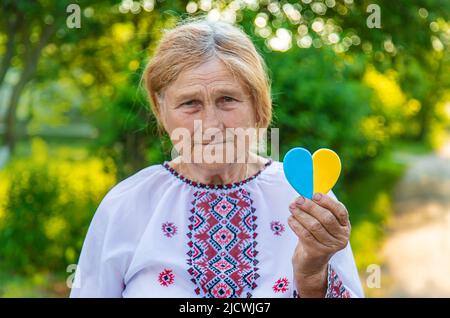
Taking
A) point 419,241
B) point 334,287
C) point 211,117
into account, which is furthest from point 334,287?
point 419,241

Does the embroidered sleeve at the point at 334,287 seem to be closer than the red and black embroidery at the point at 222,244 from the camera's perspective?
Yes

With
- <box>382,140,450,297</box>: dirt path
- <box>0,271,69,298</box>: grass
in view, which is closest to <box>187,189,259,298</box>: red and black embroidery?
<box>0,271,69,298</box>: grass

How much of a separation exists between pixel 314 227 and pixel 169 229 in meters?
0.57

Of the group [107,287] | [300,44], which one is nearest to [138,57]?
[300,44]

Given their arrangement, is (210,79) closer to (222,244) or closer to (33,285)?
(222,244)

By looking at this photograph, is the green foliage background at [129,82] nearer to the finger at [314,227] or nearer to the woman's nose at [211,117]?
the woman's nose at [211,117]

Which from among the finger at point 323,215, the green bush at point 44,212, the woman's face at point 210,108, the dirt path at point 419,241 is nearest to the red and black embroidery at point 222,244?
the woman's face at point 210,108

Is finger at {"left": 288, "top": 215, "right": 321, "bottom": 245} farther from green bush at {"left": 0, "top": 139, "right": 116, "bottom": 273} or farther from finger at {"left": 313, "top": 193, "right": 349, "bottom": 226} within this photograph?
green bush at {"left": 0, "top": 139, "right": 116, "bottom": 273}

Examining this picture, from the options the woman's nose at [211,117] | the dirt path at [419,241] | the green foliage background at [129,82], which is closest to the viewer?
the woman's nose at [211,117]

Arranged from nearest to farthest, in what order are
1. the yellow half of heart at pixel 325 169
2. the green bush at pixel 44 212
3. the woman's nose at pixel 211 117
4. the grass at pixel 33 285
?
1. the yellow half of heart at pixel 325 169
2. the woman's nose at pixel 211 117
3. the grass at pixel 33 285
4. the green bush at pixel 44 212

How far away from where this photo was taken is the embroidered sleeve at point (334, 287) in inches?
67.5

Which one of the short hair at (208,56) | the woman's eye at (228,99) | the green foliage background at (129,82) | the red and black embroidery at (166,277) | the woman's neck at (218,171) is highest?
the green foliage background at (129,82)
